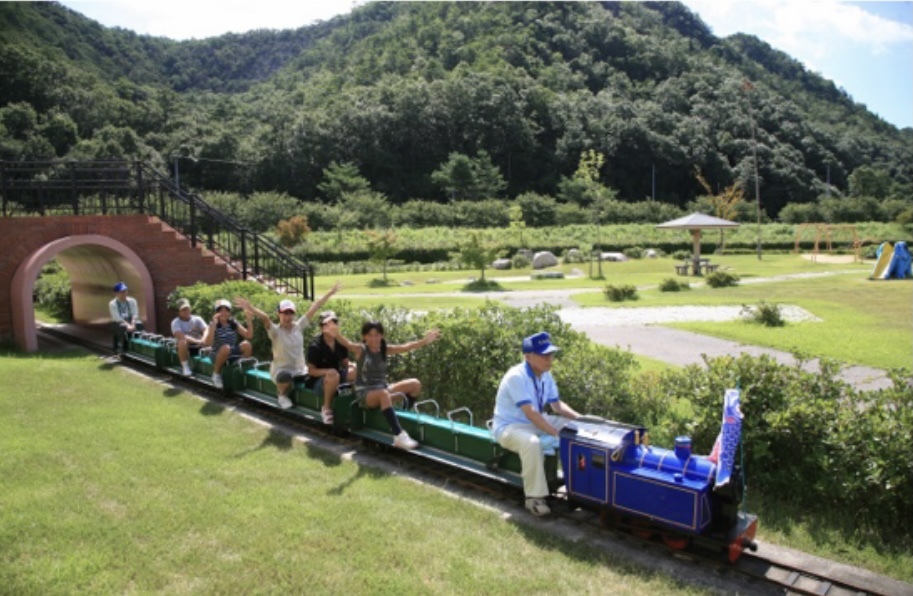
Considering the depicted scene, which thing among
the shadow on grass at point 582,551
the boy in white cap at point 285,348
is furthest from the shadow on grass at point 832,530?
the boy in white cap at point 285,348

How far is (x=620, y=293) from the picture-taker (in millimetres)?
22047

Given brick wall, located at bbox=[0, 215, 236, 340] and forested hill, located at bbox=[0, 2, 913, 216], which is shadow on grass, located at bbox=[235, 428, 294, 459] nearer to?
brick wall, located at bbox=[0, 215, 236, 340]

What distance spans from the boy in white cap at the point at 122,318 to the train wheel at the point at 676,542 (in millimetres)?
10590

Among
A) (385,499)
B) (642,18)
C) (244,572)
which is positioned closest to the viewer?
(244,572)

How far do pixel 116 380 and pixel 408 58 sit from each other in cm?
11193

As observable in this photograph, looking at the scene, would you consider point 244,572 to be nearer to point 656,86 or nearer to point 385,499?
point 385,499

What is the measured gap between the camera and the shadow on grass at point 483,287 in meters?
26.6

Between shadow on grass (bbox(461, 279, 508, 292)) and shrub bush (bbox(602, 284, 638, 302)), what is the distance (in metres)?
5.03

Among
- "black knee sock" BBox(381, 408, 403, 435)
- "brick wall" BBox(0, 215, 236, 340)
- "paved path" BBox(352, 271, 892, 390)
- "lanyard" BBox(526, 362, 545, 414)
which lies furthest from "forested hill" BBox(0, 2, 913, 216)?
"lanyard" BBox(526, 362, 545, 414)

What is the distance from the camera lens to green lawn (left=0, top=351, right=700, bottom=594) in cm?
468

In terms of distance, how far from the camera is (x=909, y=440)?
5.35m

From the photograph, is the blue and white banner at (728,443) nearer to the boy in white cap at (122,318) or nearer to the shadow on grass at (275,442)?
the shadow on grass at (275,442)

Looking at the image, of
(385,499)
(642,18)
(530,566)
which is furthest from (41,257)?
(642,18)

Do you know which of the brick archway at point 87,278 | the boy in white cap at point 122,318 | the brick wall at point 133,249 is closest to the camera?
the boy in white cap at point 122,318
